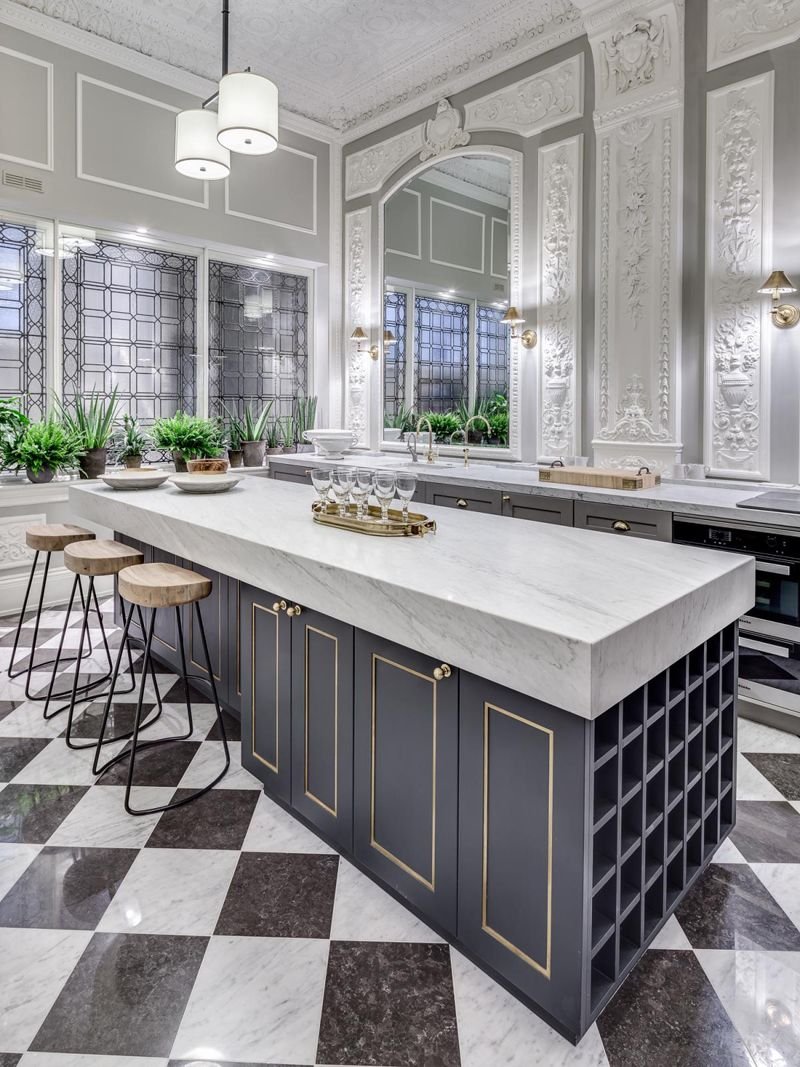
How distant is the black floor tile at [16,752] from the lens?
7.88ft

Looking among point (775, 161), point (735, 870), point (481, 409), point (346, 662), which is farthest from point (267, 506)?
point (775, 161)

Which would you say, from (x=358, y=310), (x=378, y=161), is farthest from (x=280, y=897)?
(x=378, y=161)

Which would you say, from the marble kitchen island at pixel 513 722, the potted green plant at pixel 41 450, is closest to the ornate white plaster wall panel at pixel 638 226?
the marble kitchen island at pixel 513 722

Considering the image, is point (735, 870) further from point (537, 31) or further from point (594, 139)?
point (537, 31)

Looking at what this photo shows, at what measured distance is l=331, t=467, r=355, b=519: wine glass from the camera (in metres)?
2.19

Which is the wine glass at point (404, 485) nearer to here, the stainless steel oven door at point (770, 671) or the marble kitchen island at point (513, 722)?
the marble kitchen island at point (513, 722)

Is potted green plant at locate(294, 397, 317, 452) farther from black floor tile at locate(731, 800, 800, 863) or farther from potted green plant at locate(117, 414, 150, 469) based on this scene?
black floor tile at locate(731, 800, 800, 863)

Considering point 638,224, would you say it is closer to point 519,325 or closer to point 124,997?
point 519,325

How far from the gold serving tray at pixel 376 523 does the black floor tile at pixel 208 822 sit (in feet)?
3.07

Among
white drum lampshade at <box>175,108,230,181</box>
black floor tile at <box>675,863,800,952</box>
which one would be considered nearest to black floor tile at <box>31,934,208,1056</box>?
black floor tile at <box>675,863,800,952</box>

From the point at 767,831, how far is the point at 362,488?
160 centimetres

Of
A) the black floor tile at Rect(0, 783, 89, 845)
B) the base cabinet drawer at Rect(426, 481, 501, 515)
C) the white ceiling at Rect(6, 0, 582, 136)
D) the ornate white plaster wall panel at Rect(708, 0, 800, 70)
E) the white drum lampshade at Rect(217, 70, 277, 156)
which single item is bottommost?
the black floor tile at Rect(0, 783, 89, 845)

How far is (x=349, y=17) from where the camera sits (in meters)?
4.30

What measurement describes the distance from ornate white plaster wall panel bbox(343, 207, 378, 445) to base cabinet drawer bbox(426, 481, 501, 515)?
1.82 m
